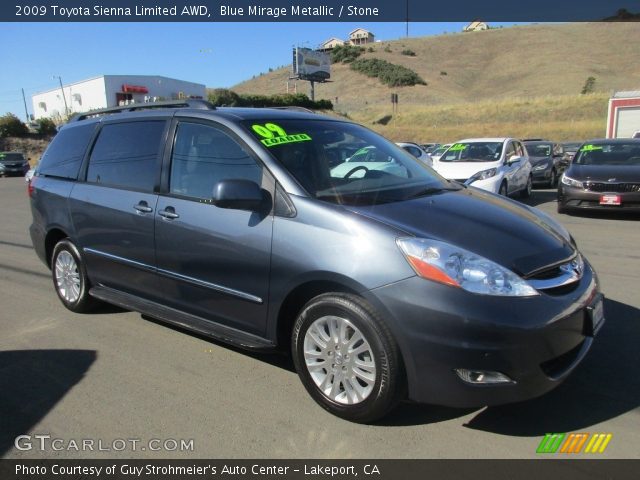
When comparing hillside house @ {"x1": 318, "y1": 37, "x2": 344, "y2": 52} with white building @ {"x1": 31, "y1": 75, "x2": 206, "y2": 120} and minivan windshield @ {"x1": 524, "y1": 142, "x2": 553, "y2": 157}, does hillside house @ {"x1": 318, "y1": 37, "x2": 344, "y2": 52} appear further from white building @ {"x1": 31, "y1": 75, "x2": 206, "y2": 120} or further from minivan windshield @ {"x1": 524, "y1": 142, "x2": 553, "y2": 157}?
minivan windshield @ {"x1": 524, "y1": 142, "x2": 553, "y2": 157}

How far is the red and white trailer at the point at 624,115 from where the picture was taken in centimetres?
2913

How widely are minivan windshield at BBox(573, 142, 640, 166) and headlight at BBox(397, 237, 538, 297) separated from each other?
886 centimetres

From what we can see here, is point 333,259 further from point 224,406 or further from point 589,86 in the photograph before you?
point 589,86

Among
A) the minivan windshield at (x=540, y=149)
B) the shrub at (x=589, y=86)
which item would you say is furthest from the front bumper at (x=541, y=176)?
the shrub at (x=589, y=86)

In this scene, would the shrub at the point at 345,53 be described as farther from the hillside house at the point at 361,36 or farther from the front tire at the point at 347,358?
the front tire at the point at 347,358

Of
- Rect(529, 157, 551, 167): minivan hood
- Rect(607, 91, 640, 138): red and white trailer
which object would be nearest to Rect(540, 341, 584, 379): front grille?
Rect(529, 157, 551, 167): minivan hood

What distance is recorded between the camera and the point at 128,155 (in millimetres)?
4426

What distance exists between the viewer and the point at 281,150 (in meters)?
3.57

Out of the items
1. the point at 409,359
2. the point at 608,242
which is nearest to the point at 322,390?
the point at 409,359

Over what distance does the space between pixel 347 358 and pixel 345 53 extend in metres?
117

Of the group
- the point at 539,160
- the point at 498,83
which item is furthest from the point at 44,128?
the point at 498,83

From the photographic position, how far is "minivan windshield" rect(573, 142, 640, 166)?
404 inches
